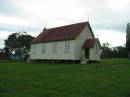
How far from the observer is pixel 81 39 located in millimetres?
44219

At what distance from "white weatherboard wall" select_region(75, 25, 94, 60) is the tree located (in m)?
45.3

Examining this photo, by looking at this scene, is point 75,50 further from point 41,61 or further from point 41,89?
point 41,89

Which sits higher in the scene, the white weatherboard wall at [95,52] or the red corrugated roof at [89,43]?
the red corrugated roof at [89,43]

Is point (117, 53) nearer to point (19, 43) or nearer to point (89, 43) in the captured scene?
point (19, 43)

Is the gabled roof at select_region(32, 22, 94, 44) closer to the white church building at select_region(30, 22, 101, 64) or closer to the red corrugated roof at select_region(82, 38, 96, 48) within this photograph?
the white church building at select_region(30, 22, 101, 64)

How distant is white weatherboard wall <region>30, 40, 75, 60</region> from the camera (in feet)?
144

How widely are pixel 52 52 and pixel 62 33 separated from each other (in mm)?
3494

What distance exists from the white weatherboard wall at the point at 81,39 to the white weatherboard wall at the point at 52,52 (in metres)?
0.69

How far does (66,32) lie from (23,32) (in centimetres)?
4769

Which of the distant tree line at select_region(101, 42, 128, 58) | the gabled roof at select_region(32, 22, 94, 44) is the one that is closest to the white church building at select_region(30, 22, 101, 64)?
the gabled roof at select_region(32, 22, 94, 44)

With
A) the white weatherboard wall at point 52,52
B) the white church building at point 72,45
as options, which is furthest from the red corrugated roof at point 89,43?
the white weatherboard wall at point 52,52

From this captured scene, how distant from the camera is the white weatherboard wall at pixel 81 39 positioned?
43.7 meters

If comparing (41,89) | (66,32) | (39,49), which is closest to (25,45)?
(39,49)

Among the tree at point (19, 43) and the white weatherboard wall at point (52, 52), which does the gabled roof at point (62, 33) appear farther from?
the tree at point (19, 43)
